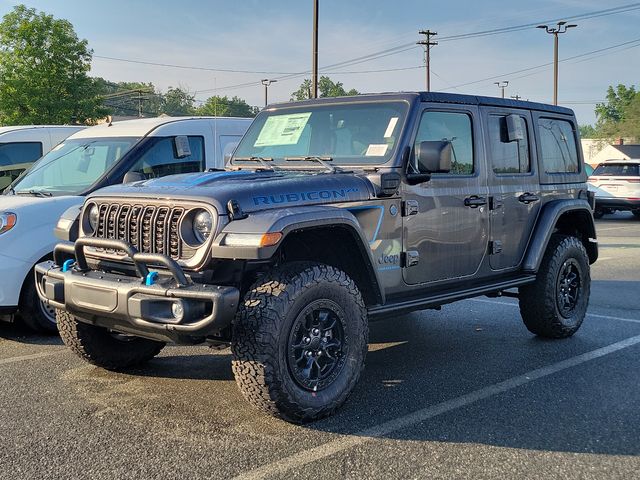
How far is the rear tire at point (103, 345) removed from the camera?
→ 4809 millimetres

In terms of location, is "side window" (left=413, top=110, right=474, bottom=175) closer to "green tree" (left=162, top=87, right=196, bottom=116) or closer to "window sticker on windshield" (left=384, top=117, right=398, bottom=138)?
"window sticker on windshield" (left=384, top=117, right=398, bottom=138)

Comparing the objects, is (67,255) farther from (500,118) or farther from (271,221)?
(500,118)

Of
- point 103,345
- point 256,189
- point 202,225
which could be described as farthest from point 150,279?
point 103,345

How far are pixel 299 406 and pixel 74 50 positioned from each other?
97.3 feet

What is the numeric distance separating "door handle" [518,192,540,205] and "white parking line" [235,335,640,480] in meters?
1.33

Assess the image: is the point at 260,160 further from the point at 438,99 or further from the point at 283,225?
the point at 283,225

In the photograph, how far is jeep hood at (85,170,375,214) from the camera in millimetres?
3920

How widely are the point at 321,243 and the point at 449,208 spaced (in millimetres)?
1127

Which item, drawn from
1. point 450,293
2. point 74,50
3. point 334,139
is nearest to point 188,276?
point 334,139

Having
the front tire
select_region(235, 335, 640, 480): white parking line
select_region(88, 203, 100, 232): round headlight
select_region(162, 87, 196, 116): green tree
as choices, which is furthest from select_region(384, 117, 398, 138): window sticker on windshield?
select_region(162, 87, 196, 116): green tree

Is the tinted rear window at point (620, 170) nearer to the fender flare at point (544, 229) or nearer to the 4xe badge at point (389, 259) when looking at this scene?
the fender flare at point (544, 229)

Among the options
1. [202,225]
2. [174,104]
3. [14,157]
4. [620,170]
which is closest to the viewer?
[202,225]

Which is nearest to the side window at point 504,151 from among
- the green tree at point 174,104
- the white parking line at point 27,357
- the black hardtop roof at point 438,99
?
the black hardtop roof at point 438,99

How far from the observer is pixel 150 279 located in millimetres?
3783
